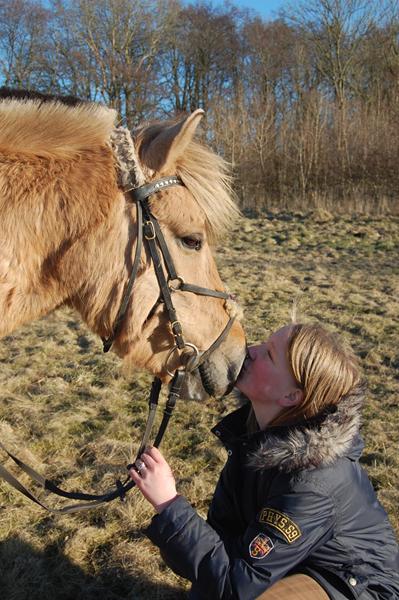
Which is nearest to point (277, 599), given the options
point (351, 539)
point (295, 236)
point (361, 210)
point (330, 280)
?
point (351, 539)

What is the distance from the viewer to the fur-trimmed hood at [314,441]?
6.11ft

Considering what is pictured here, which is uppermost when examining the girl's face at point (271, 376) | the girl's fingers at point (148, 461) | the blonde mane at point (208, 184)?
the blonde mane at point (208, 184)

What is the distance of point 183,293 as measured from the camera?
2.13m

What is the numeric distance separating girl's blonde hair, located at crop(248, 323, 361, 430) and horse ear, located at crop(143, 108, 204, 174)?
927mm

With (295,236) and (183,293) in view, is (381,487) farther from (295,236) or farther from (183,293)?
(295,236)

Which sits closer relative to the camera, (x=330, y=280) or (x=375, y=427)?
(x=375, y=427)

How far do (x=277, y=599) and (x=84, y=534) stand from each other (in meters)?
1.50

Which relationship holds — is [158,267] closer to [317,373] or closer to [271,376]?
[271,376]

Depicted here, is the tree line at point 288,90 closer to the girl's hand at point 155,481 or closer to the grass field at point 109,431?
the grass field at point 109,431

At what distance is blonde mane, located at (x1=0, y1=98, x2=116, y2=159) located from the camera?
75.6 inches

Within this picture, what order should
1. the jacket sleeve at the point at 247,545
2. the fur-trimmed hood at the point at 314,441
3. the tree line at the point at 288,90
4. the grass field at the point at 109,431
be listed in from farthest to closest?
the tree line at the point at 288,90
the grass field at the point at 109,431
the fur-trimmed hood at the point at 314,441
the jacket sleeve at the point at 247,545

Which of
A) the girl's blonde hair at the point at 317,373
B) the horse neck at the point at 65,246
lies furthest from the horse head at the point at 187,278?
the girl's blonde hair at the point at 317,373

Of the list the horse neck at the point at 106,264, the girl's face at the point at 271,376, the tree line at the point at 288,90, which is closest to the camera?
the horse neck at the point at 106,264

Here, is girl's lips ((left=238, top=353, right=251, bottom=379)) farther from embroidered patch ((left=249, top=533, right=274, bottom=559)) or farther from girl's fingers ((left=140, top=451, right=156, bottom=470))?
embroidered patch ((left=249, top=533, right=274, bottom=559))
